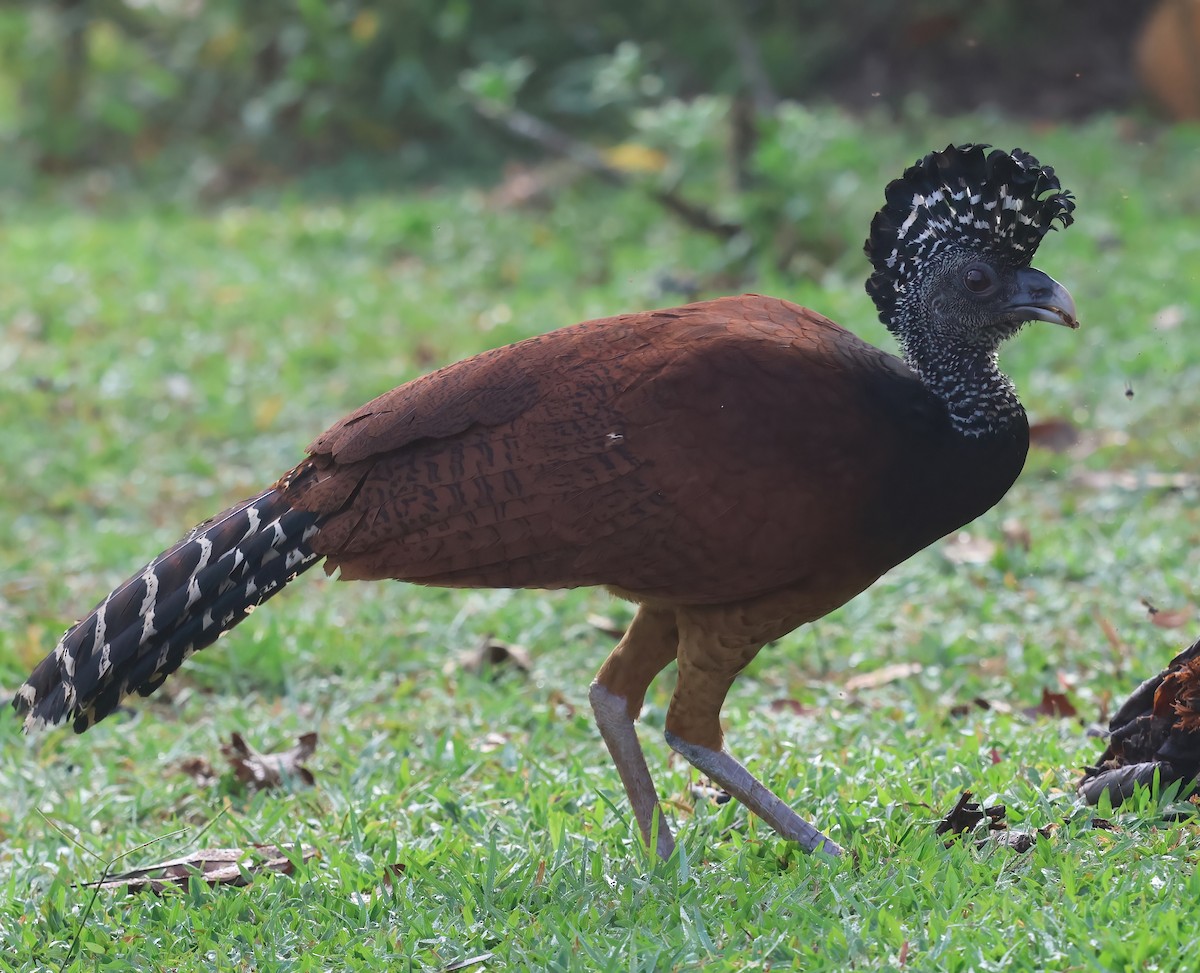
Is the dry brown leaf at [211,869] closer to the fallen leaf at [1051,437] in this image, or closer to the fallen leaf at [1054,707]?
the fallen leaf at [1054,707]

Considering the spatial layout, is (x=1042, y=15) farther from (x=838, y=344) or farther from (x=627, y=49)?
(x=838, y=344)

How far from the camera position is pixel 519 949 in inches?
118

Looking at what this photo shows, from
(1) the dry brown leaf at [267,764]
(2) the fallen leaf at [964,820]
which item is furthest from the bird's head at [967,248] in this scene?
(1) the dry brown leaf at [267,764]

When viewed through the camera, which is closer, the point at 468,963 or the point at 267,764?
the point at 468,963

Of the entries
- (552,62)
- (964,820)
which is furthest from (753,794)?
(552,62)

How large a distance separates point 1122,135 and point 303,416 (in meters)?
6.37

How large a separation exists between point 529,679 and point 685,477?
1761 mm

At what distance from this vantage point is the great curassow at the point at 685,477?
3.32m

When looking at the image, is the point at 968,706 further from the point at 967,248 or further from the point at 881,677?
the point at 967,248

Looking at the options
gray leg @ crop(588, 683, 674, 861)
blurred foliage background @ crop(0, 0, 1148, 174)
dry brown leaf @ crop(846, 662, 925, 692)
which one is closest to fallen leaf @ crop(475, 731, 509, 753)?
gray leg @ crop(588, 683, 674, 861)

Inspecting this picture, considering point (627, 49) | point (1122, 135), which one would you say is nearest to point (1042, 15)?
point (1122, 135)

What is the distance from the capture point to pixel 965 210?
3533 millimetres

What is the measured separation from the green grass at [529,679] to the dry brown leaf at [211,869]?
0.09 metres

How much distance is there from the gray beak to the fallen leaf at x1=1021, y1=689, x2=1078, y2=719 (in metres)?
1.32
